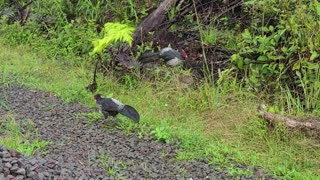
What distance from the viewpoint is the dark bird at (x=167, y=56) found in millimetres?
6305

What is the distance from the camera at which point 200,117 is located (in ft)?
16.9

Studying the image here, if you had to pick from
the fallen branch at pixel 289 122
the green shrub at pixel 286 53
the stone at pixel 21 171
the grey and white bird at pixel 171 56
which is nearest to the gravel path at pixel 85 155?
the stone at pixel 21 171

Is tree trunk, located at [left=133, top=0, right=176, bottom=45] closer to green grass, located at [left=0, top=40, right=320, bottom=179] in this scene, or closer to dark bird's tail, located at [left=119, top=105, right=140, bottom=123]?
green grass, located at [left=0, top=40, right=320, bottom=179]

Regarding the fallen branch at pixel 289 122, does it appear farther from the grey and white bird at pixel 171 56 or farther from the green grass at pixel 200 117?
the grey and white bird at pixel 171 56

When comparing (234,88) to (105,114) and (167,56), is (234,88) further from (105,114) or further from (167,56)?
(105,114)

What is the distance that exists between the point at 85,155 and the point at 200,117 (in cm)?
162

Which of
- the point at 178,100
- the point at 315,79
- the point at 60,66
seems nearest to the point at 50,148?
the point at 178,100

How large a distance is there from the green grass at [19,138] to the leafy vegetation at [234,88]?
688 millimetres

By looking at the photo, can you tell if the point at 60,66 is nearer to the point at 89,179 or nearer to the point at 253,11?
the point at 253,11

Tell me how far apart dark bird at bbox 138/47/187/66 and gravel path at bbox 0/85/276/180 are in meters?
1.57

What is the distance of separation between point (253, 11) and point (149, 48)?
1.56 m

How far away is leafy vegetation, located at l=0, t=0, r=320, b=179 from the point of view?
14.1 ft

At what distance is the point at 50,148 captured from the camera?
13.2ft

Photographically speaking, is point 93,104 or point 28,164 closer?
point 28,164
